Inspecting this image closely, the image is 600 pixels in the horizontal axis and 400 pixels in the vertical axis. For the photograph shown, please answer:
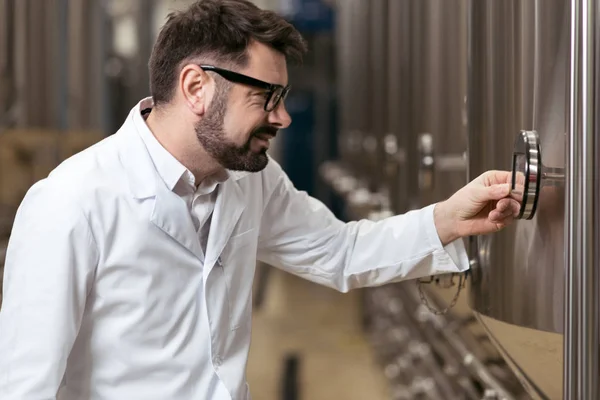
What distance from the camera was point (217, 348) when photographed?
5.88 feet

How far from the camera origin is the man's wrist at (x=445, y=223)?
1827mm

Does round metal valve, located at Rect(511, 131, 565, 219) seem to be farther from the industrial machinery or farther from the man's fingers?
the industrial machinery

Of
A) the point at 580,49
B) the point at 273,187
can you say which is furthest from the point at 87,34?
the point at 580,49

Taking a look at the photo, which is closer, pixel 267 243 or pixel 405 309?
pixel 267 243

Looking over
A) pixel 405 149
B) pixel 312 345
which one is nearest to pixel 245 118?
pixel 405 149

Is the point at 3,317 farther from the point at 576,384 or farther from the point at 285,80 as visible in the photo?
the point at 576,384

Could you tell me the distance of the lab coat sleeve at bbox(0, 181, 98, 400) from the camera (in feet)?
5.18

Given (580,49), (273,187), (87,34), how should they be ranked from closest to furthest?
(580,49) → (273,187) → (87,34)

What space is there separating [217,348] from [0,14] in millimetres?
1694

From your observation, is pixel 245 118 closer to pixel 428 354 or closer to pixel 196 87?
pixel 196 87

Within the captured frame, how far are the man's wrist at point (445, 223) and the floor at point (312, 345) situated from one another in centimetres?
302

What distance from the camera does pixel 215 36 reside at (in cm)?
174

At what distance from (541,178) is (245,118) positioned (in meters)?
0.55

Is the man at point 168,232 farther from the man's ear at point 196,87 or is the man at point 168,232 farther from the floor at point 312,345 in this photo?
the floor at point 312,345
